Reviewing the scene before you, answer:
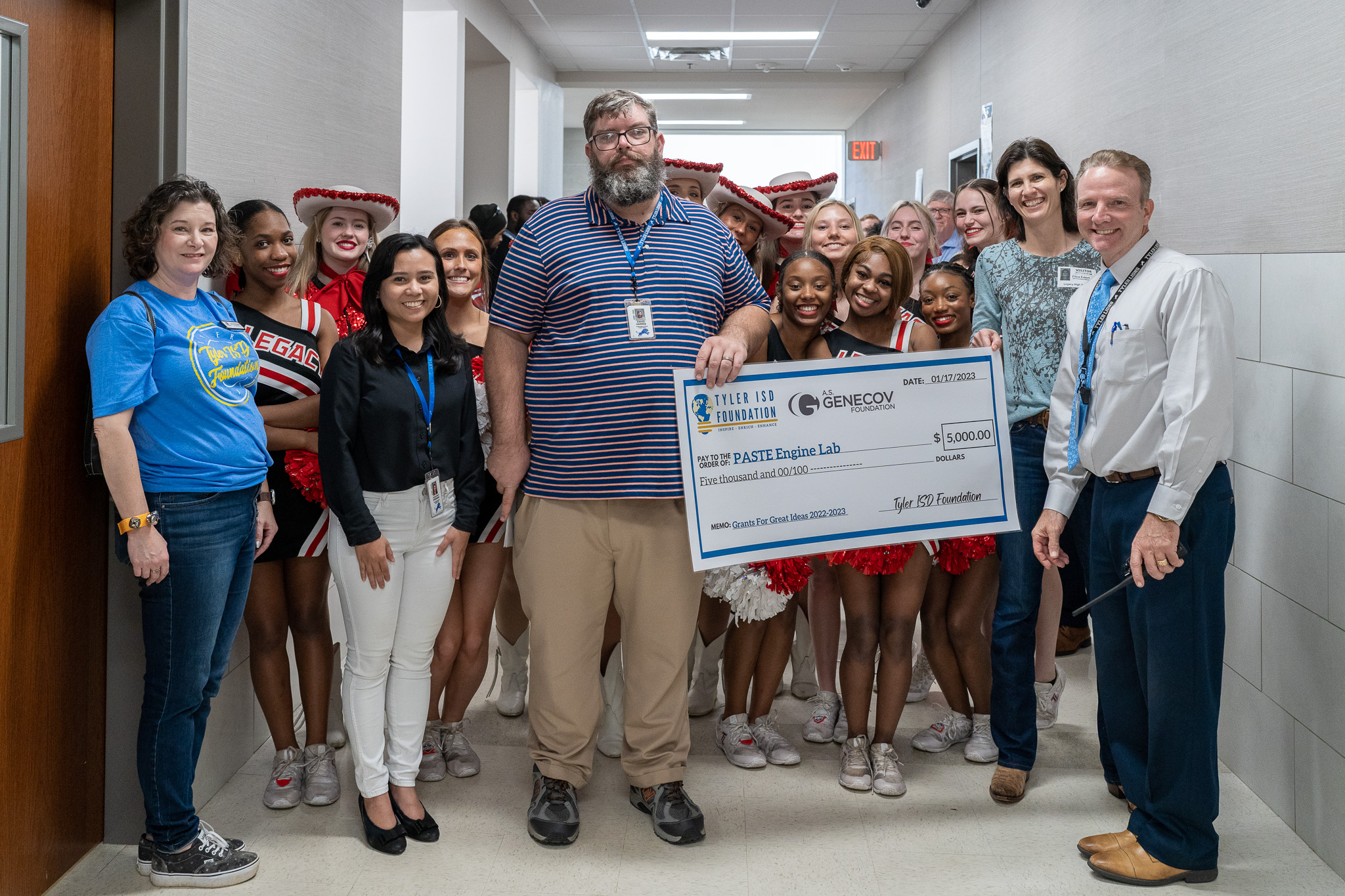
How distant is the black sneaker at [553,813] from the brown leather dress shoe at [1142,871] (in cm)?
129

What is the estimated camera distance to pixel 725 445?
2488 mm

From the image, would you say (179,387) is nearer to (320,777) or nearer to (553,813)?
(320,777)

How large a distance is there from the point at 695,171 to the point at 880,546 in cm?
158

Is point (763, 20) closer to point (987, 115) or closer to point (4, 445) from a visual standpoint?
point (987, 115)

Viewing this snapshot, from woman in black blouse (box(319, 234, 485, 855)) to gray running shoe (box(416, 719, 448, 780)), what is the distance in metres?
0.32

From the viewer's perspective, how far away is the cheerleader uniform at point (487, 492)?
2846 mm

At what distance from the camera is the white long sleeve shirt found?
86.2 inches

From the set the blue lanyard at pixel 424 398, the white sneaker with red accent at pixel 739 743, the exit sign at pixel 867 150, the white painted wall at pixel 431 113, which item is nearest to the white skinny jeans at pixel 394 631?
the blue lanyard at pixel 424 398

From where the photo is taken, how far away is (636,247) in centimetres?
246

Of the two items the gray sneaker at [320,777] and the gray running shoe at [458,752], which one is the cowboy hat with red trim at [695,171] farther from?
the gray sneaker at [320,777]

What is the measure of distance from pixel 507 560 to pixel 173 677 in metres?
1.04

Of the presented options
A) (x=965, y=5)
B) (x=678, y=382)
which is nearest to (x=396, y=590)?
(x=678, y=382)

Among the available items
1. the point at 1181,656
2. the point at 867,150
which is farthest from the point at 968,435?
the point at 867,150

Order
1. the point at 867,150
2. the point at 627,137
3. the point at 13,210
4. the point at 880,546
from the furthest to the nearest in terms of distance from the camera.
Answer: the point at 867,150
the point at 880,546
the point at 627,137
the point at 13,210
